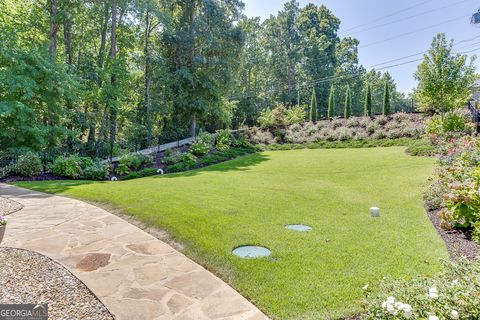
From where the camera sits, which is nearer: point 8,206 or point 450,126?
point 8,206

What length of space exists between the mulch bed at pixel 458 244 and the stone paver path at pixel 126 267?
2903mm

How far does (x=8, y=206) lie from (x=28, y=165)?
5001 millimetres

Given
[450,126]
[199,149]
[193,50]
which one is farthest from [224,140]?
[450,126]

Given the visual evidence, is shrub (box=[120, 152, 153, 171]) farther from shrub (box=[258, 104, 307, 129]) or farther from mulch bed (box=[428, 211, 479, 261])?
mulch bed (box=[428, 211, 479, 261])

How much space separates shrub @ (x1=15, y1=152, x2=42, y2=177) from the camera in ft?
33.5

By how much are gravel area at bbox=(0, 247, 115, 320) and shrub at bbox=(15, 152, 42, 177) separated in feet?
26.4

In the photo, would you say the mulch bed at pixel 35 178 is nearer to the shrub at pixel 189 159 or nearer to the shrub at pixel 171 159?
the shrub at pixel 171 159

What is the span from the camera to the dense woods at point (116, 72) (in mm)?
11820

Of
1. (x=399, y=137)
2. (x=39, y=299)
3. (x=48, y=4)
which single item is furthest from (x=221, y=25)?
(x=39, y=299)

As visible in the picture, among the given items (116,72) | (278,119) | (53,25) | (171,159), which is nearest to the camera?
(171,159)

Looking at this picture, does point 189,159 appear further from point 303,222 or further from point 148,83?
point 303,222

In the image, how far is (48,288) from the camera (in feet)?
9.59

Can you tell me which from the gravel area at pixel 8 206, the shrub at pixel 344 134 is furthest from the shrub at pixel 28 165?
the shrub at pixel 344 134

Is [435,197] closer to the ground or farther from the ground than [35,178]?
farther from the ground
